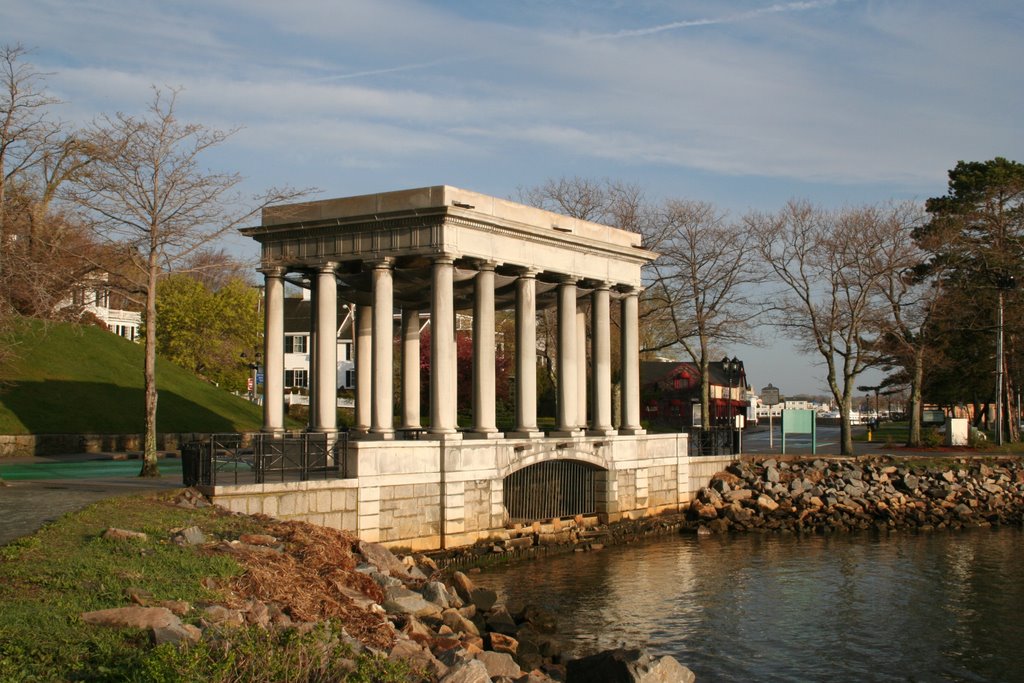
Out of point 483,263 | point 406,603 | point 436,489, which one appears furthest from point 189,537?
point 483,263

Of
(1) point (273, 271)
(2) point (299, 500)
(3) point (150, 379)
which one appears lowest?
(2) point (299, 500)

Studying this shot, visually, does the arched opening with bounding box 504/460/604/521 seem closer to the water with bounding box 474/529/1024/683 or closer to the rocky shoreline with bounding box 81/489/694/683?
the water with bounding box 474/529/1024/683

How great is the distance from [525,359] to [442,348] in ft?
12.5

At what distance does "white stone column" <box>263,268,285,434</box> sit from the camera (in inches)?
1236

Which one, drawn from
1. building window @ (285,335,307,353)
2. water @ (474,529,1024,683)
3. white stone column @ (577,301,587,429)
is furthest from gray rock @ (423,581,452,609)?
building window @ (285,335,307,353)

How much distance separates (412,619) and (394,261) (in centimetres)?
1463

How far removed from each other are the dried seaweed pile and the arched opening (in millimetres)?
11957

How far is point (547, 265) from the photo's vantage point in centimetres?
3397

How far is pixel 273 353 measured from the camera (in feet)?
104

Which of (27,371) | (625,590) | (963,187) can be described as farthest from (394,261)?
(963,187)

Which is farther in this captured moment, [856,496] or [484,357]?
[856,496]

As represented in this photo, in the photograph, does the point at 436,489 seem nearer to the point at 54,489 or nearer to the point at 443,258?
the point at 443,258

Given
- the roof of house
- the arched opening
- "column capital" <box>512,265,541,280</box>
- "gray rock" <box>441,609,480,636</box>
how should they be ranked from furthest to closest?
the roof of house
the arched opening
"column capital" <box>512,265,541,280</box>
"gray rock" <box>441,609,480,636</box>

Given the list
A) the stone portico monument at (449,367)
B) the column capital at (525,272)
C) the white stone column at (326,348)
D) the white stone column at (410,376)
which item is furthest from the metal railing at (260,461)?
the column capital at (525,272)
